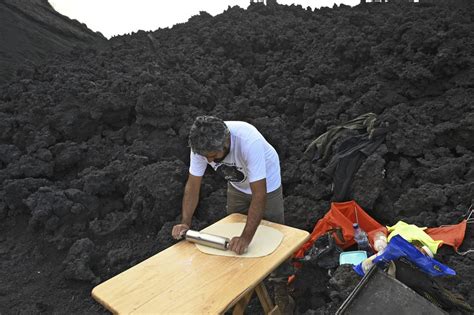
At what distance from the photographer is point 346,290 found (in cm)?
223

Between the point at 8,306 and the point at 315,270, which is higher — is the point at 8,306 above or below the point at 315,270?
below

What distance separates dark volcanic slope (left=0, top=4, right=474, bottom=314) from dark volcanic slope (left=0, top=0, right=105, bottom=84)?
2.28 ft

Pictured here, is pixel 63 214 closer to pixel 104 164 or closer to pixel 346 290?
pixel 104 164

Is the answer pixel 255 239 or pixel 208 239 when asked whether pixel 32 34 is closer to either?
pixel 208 239

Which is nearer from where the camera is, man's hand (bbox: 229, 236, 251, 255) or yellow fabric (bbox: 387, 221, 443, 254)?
man's hand (bbox: 229, 236, 251, 255)

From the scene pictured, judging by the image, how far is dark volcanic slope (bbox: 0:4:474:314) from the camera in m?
3.19

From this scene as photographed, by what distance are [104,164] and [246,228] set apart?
284cm

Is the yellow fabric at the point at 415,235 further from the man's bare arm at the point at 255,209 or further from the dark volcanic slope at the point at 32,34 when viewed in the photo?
the dark volcanic slope at the point at 32,34

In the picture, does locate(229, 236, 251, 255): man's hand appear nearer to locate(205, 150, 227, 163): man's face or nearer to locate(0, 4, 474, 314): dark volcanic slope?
locate(205, 150, 227, 163): man's face

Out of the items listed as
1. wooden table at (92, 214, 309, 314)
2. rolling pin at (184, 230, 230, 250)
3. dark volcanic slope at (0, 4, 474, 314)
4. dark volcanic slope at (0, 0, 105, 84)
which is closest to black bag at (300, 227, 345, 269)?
dark volcanic slope at (0, 4, 474, 314)

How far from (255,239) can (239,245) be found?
166 millimetres

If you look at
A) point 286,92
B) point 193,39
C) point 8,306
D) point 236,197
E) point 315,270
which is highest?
point 193,39

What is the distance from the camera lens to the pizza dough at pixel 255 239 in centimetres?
198

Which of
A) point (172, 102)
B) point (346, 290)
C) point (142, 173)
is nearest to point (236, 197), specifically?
point (346, 290)
